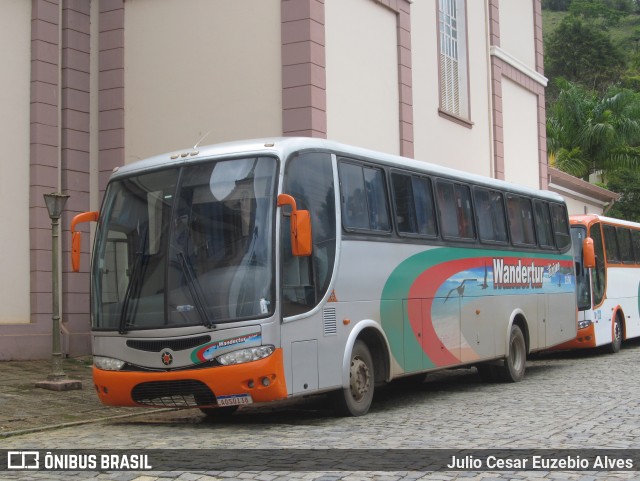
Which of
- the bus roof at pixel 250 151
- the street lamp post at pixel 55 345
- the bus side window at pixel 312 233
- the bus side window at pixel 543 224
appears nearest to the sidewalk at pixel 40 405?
the street lamp post at pixel 55 345

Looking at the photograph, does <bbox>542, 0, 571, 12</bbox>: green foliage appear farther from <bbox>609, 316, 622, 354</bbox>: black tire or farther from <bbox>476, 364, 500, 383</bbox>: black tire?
<bbox>476, 364, 500, 383</bbox>: black tire

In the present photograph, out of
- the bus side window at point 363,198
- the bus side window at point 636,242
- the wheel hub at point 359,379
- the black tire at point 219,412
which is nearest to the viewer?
the wheel hub at point 359,379

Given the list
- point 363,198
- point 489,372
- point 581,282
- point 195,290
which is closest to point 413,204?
point 363,198

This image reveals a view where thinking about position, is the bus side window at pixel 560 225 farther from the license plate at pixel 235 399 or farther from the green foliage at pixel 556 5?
the green foliage at pixel 556 5

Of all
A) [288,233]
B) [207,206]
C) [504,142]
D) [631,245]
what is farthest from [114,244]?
[504,142]

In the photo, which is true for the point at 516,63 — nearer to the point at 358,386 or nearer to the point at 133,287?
the point at 358,386

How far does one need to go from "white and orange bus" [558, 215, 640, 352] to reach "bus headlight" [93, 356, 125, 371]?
11.9m

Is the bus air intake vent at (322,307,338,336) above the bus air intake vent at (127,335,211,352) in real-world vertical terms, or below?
above

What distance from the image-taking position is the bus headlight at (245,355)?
10.1m

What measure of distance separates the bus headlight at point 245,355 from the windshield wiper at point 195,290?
34 cm

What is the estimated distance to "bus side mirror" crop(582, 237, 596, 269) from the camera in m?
20.2

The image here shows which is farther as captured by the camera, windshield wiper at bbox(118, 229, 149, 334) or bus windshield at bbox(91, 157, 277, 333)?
windshield wiper at bbox(118, 229, 149, 334)

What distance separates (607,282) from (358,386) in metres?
11.7

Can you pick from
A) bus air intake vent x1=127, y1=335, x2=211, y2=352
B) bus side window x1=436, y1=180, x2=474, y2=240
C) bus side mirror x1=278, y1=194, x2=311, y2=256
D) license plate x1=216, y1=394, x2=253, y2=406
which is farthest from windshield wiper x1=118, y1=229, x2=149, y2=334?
bus side window x1=436, y1=180, x2=474, y2=240
